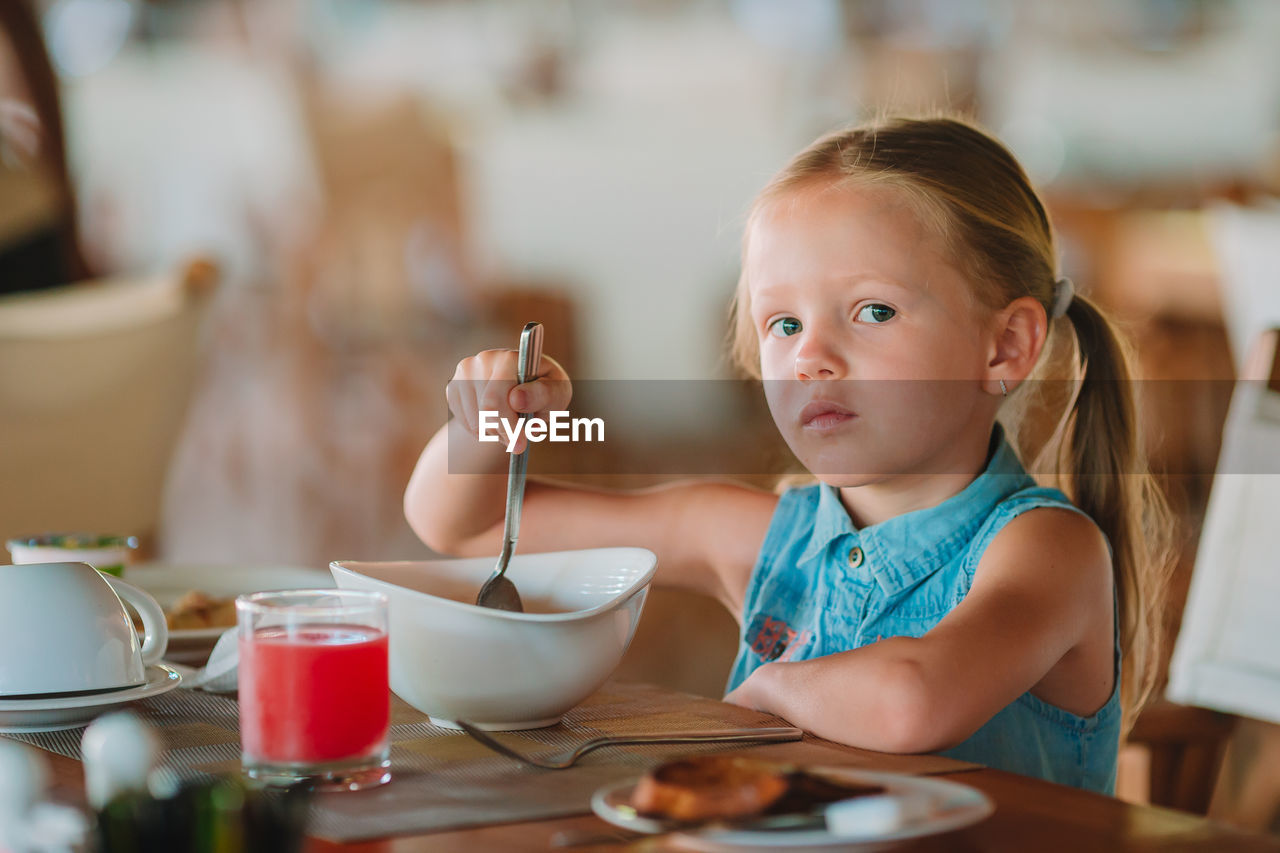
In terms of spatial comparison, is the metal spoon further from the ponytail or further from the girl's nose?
the ponytail

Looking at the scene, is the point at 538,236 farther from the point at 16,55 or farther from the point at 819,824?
the point at 819,824

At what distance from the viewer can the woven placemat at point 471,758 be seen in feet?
1.82

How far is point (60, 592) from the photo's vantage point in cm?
70

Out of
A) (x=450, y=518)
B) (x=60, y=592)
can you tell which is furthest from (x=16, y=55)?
(x=60, y=592)

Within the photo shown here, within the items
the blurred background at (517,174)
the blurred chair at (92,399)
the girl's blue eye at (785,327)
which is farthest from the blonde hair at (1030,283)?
the blurred background at (517,174)

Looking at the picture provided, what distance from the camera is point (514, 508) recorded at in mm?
817

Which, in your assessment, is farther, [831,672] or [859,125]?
[859,125]

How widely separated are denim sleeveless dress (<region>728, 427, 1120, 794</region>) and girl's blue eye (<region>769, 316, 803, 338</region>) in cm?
14

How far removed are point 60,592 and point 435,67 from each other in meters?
4.26

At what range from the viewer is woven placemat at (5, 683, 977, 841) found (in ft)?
1.82

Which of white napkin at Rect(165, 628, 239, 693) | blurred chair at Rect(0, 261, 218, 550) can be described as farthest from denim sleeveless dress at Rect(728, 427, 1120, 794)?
blurred chair at Rect(0, 261, 218, 550)

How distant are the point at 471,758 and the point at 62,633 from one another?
0.75 ft

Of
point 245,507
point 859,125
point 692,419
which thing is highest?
point 859,125

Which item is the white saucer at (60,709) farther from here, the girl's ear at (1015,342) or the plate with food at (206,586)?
the girl's ear at (1015,342)
